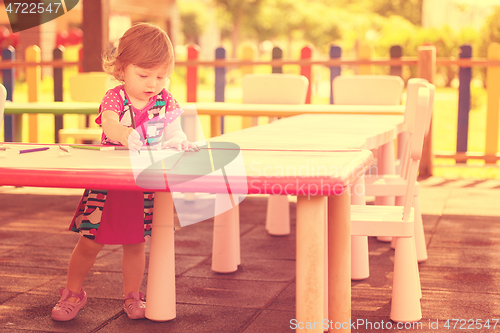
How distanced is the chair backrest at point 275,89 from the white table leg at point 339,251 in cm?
331

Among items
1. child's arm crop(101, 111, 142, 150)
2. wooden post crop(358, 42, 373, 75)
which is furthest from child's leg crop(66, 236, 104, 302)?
wooden post crop(358, 42, 373, 75)

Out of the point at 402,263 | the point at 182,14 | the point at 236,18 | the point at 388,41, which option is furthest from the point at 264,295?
Result: the point at 182,14

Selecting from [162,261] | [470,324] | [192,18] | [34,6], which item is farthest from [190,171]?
[192,18]

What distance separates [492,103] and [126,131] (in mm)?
5456

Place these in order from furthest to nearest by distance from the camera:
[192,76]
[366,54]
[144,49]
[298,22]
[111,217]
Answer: [298,22]
[192,76]
[366,54]
[111,217]
[144,49]

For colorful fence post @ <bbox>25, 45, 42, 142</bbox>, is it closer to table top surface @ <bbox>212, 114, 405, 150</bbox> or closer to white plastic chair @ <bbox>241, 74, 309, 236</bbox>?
white plastic chair @ <bbox>241, 74, 309, 236</bbox>

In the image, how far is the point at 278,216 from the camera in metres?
4.25

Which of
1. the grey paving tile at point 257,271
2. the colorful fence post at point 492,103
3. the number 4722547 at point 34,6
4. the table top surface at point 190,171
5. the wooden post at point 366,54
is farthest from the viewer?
the number 4722547 at point 34,6

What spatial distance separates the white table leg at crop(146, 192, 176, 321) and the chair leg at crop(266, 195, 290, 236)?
1792mm

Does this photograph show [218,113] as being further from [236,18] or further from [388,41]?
[236,18]

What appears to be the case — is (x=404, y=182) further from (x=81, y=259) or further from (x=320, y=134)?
(x=81, y=259)

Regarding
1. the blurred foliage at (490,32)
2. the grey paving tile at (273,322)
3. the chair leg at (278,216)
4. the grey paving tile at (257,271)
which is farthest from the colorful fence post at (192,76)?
the blurred foliage at (490,32)

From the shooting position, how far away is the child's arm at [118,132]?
2117 millimetres

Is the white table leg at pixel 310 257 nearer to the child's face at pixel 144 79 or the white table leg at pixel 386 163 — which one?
the child's face at pixel 144 79
